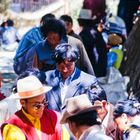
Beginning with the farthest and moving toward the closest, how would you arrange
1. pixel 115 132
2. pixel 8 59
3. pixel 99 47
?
pixel 8 59, pixel 99 47, pixel 115 132

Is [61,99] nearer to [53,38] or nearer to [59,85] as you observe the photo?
[59,85]

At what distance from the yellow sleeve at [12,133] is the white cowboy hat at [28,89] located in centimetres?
27

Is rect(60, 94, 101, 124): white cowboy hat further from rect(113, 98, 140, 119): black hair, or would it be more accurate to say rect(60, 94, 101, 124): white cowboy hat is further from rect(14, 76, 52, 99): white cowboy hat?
rect(113, 98, 140, 119): black hair

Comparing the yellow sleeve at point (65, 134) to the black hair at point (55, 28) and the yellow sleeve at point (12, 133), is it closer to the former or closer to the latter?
the yellow sleeve at point (12, 133)

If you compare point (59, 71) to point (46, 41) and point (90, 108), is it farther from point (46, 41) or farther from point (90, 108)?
point (90, 108)

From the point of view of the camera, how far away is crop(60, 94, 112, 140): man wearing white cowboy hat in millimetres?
4141

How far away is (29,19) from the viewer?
83.8 feet

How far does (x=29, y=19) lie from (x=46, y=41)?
18905 millimetres

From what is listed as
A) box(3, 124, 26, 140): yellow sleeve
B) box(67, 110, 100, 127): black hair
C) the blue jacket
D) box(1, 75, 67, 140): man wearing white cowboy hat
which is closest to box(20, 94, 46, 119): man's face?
box(1, 75, 67, 140): man wearing white cowboy hat

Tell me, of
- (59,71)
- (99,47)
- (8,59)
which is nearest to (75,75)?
(59,71)

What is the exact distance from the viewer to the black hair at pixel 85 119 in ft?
13.8

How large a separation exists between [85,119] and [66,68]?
1798 mm

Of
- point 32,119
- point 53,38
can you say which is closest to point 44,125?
point 32,119

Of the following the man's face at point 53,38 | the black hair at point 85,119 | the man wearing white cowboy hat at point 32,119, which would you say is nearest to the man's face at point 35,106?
the man wearing white cowboy hat at point 32,119
